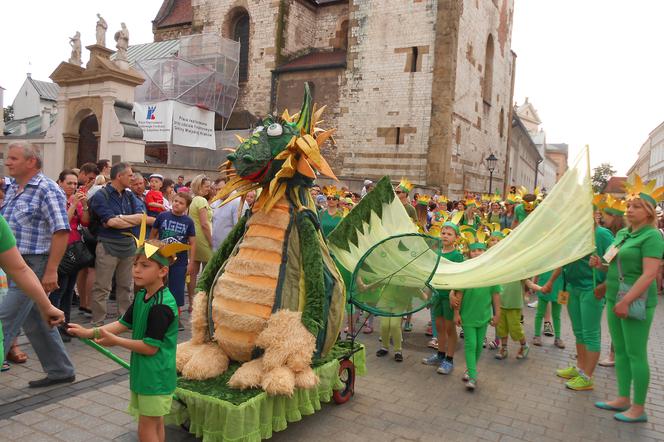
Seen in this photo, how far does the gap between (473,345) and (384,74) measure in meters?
18.4

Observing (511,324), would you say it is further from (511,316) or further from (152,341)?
(152,341)

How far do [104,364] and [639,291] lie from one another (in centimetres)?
492

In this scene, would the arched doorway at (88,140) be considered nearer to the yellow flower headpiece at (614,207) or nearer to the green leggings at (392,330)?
the green leggings at (392,330)

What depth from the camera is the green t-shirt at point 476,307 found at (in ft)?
17.4

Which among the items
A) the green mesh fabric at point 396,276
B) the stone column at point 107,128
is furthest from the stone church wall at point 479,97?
the green mesh fabric at point 396,276

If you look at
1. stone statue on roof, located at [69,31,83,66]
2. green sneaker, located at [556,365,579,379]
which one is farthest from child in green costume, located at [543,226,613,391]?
stone statue on roof, located at [69,31,83,66]

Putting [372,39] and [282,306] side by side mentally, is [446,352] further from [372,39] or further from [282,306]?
[372,39]

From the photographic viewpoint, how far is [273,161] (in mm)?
4109

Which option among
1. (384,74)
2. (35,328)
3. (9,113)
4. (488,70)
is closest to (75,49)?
(384,74)

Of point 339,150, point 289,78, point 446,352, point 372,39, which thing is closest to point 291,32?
point 289,78

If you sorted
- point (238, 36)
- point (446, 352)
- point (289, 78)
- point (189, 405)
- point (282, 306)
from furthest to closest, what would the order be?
point (238, 36), point (289, 78), point (446, 352), point (282, 306), point (189, 405)

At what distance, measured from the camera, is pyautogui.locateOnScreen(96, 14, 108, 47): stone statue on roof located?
A: 47.7 ft

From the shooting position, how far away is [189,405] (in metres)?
3.63

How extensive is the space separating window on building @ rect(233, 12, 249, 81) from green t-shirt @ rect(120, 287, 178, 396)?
24.5m
